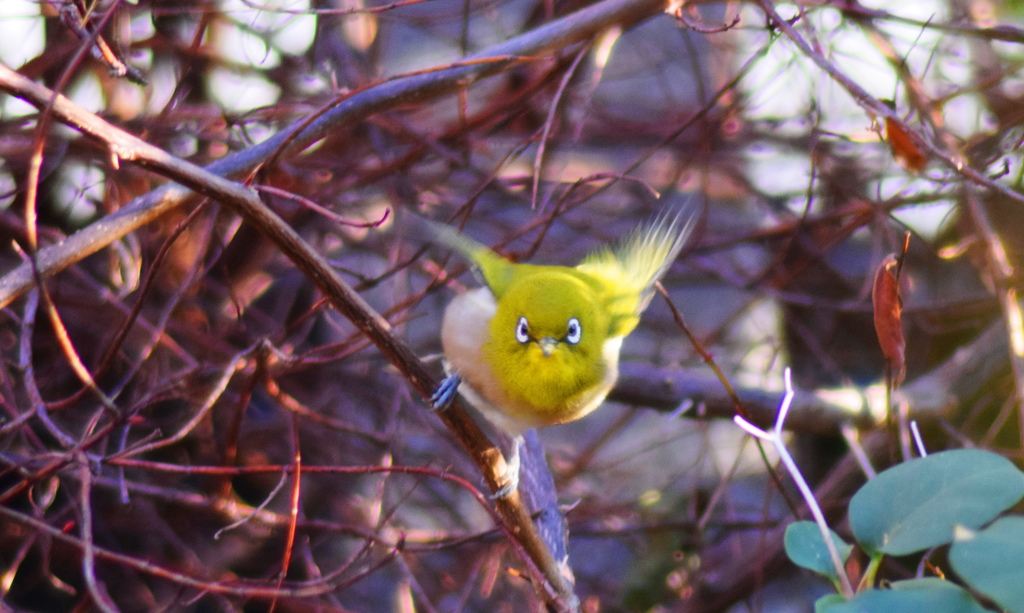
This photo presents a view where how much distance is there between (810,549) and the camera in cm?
94

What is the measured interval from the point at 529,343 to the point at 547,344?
0.05 metres

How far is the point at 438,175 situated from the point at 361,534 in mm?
1496

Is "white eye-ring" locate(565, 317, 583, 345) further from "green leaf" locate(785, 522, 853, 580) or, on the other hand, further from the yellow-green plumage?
"green leaf" locate(785, 522, 853, 580)

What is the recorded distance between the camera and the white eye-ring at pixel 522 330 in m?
1.77

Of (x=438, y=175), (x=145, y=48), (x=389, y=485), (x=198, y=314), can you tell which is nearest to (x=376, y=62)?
(x=438, y=175)

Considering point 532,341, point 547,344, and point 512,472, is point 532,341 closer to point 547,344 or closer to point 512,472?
point 547,344

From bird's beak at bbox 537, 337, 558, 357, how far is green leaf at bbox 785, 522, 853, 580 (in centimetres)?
82

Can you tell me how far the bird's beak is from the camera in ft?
5.70

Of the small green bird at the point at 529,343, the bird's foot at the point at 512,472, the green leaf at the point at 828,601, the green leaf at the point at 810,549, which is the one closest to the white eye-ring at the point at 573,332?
the small green bird at the point at 529,343

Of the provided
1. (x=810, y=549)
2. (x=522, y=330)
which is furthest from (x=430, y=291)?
(x=810, y=549)

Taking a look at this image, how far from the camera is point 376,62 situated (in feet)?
10.2

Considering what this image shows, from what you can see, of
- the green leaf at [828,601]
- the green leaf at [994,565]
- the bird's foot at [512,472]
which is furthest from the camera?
the bird's foot at [512,472]

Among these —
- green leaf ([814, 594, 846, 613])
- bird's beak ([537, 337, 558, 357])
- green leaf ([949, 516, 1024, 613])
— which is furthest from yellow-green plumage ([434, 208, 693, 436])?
green leaf ([949, 516, 1024, 613])

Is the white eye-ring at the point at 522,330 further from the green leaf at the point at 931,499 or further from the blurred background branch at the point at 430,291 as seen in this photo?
the green leaf at the point at 931,499
